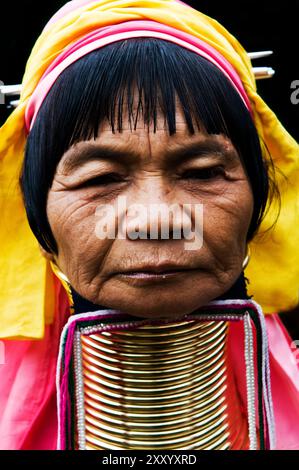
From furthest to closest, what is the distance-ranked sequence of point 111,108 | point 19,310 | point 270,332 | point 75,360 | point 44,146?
point 270,332
point 19,310
point 75,360
point 44,146
point 111,108

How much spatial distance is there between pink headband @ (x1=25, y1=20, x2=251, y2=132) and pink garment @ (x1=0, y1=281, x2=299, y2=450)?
688mm

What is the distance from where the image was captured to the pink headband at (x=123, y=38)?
1.77m

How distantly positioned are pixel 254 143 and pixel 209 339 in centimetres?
55

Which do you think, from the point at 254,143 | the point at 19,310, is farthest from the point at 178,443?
the point at 254,143

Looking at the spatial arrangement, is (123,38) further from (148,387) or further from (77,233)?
(148,387)

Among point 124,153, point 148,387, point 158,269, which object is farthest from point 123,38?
point 148,387

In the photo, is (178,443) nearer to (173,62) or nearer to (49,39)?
(173,62)

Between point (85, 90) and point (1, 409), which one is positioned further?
point (1, 409)

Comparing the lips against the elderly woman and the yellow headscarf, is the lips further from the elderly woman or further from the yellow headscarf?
the yellow headscarf

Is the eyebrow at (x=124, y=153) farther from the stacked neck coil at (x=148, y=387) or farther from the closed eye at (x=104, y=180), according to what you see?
the stacked neck coil at (x=148, y=387)

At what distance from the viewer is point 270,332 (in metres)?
2.39

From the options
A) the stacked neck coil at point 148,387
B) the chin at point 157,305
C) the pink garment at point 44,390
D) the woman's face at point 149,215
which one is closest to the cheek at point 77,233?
the woman's face at point 149,215

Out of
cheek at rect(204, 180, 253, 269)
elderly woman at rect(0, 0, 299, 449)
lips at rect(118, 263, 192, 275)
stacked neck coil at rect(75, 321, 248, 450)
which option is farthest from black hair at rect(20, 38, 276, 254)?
stacked neck coil at rect(75, 321, 248, 450)

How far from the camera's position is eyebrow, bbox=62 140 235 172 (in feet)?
5.45
